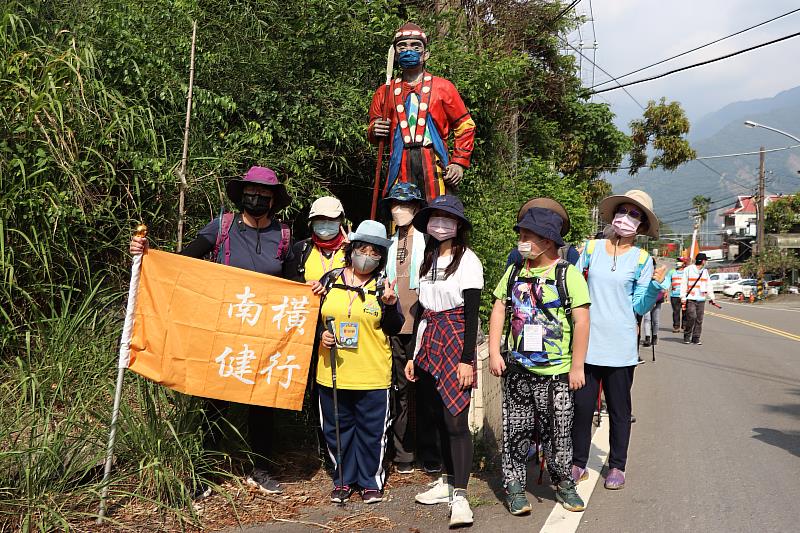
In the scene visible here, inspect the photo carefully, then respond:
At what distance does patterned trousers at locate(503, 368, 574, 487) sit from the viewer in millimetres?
4730

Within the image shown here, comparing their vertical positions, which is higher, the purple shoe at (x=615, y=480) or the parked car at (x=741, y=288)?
the parked car at (x=741, y=288)

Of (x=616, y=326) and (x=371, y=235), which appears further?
(x=616, y=326)

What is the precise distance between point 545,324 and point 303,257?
178cm

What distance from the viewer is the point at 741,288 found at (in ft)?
152

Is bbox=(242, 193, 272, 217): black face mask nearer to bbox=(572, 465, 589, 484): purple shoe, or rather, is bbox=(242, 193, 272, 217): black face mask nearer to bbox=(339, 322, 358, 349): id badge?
bbox=(339, 322, 358, 349): id badge

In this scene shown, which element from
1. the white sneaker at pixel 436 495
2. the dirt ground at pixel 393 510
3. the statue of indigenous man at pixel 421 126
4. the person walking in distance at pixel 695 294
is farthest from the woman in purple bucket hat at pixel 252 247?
the person walking in distance at pixel 695 294

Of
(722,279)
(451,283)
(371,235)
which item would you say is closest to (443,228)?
(451,283)

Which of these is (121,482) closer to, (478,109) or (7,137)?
(7,137)

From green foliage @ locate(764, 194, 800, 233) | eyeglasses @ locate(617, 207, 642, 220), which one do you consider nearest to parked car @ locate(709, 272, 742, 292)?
green foliage @ locate(764, 194, 800, 233)

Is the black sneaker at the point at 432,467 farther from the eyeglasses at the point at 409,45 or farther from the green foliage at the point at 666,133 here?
the green foliage at the point at 666,133

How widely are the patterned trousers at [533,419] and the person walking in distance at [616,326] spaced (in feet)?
1.28

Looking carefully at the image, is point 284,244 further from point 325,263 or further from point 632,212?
point 632,212

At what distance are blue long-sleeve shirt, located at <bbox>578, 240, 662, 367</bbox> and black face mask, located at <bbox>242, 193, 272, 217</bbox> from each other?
7.82 ft

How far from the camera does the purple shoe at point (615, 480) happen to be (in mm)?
5273
